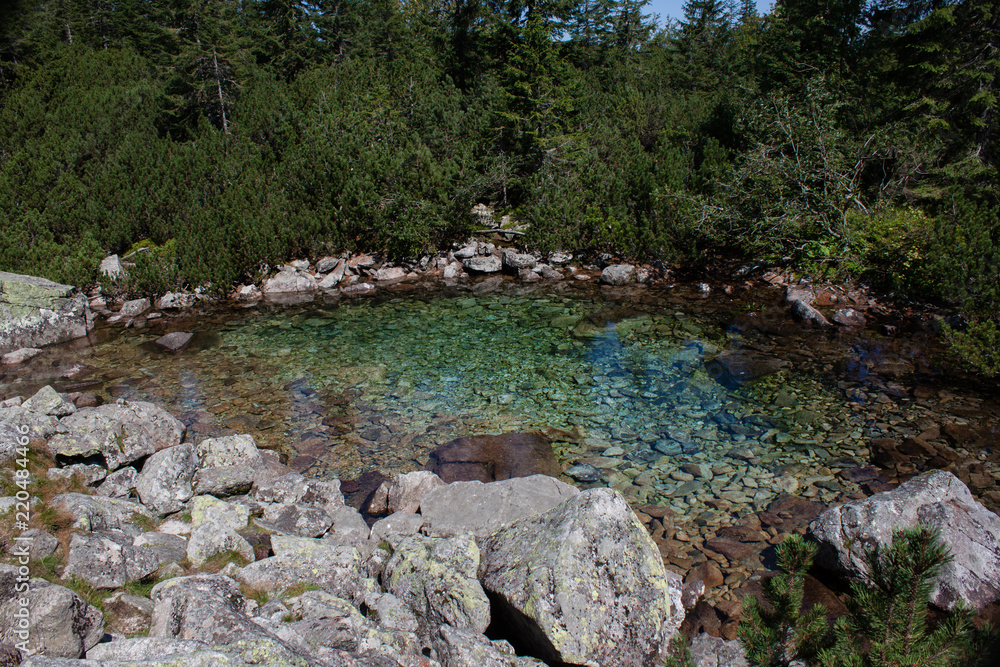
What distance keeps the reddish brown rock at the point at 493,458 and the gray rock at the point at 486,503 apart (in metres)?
0.74

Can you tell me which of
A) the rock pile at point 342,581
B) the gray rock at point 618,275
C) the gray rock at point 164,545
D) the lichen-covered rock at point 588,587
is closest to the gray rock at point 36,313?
the rock pile at point 342,581

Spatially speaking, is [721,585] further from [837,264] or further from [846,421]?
[837,264]

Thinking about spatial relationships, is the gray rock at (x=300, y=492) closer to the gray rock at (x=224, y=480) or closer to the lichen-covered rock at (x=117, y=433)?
the gray rock at (x=224, y=480)

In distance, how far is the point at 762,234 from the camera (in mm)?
12703

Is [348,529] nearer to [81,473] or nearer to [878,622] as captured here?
[81,473]

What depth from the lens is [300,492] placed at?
5.63 m

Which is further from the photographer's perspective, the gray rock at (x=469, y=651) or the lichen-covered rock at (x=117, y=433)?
the lichen-covered rock at (x=117, y=433)

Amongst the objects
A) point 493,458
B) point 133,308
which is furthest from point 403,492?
point 133,308

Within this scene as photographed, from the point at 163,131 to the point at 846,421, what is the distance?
73.0 ft

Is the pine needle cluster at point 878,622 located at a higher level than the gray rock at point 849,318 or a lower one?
higher

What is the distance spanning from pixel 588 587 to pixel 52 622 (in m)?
2.92

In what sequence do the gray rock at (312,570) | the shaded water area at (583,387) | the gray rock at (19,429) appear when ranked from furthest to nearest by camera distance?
1. the shaded water area at (583,387)
2. the gray rock at (19,429)
3. the gray rock at (312,570)

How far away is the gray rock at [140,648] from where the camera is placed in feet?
8.82

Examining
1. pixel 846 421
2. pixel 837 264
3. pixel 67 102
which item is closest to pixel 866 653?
pixel 846 421
